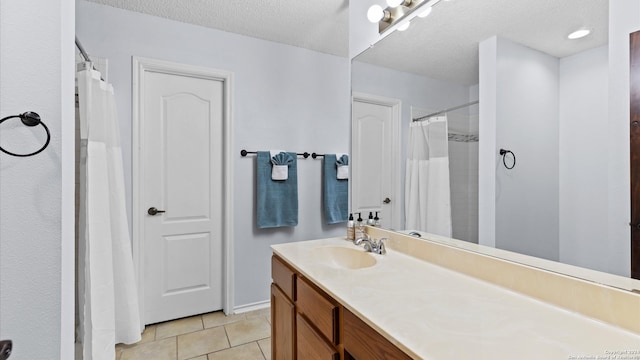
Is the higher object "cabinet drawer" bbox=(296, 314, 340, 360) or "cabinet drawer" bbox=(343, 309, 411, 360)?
"cabinet drawer" bbox=(343, 309, 411, 360)

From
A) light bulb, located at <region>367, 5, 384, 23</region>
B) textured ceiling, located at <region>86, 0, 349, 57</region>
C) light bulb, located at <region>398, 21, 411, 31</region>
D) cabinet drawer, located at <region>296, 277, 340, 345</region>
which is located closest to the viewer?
cabinet drawer, located at <region>296, 277, 340, 345</region>

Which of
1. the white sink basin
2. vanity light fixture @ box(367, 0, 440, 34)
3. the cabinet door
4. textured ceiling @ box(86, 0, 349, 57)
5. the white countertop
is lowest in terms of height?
the cabinet door

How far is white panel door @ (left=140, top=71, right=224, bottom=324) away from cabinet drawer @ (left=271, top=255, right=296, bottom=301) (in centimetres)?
118

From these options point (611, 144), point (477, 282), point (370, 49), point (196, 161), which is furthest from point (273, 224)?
point (611, 144)

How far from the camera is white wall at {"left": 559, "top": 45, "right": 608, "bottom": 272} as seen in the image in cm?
88

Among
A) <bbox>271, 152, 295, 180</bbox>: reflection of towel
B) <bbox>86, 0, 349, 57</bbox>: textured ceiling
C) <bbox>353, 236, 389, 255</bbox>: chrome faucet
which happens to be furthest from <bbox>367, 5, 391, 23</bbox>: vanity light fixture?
<bbox>271, 152, 295, 180</bbox>: reflection of towel

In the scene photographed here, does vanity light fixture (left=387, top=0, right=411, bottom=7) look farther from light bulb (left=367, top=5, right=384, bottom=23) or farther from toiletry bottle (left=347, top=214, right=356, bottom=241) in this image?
toiletry bottle (left=347, top=214, right=356, bottom=241)

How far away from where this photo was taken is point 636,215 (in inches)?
31.9

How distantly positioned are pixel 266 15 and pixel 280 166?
3.89ft

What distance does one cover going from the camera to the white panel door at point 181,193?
2.38 meters

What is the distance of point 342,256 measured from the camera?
65.2 inches

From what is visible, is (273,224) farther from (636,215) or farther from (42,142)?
(636,215)

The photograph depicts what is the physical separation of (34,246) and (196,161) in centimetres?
172

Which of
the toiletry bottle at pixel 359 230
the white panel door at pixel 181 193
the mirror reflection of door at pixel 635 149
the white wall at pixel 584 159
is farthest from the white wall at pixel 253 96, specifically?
the mirror reflection of door at pixel 635 149
